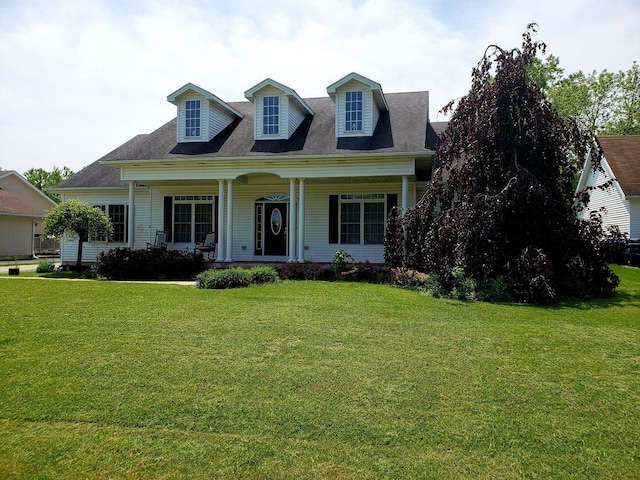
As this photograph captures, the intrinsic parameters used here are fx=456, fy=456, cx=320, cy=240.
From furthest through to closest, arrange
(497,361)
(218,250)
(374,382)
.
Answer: (218,250) → (497,361) → (374,382)

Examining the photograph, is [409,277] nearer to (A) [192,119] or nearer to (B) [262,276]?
(B) [262,276]

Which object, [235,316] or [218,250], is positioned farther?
[218,250]

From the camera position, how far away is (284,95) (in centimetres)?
1573

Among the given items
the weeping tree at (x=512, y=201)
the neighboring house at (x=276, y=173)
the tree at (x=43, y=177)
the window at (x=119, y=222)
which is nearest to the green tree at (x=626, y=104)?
the neighboring house at (x=276, y=173)

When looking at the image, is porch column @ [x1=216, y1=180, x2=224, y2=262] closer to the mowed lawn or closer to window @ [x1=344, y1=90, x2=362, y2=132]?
window @ [x1=344, y1=90, x2=362, y2=132]

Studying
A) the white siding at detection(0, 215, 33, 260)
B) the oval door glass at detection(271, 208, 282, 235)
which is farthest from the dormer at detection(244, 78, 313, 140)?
the white siding at detection(0, 215, 33, 260)

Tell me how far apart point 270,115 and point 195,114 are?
285cm

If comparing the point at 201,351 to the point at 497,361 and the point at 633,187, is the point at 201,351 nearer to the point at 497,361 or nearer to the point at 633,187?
the point at 497,361

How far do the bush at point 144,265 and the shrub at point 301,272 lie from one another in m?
3.22

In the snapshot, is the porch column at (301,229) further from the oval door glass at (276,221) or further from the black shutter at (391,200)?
the black shutter at (391,200)

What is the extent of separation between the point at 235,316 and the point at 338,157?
7932 millimetres

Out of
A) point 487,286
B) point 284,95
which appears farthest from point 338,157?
point 487,286

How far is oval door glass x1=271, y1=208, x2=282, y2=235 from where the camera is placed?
661 inches

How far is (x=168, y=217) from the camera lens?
57.2 ft
